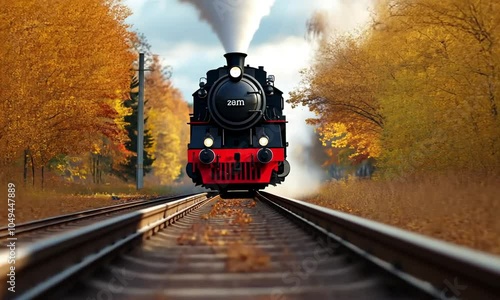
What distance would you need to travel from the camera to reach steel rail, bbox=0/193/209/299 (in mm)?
3570

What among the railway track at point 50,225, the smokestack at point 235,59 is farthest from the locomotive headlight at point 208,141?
the railway track at point 50,225

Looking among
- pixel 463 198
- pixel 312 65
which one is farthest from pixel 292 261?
pixel 312 65

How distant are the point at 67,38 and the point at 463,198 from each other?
13742 millimetres

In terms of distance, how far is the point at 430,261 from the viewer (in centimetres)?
368

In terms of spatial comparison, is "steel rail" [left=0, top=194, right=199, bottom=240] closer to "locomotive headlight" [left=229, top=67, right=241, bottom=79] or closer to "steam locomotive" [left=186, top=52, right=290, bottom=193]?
"steam locomotive" [left=186, top=52, right=290, bottom=193]

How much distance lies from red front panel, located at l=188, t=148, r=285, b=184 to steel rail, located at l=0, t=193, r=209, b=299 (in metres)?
9.76

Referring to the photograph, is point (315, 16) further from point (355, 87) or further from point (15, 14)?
point (15, 14)

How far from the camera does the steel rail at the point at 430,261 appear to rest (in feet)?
9.86

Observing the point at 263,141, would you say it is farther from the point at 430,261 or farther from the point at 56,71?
the point at 430,261

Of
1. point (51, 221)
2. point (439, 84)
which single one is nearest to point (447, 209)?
point (439, 84)

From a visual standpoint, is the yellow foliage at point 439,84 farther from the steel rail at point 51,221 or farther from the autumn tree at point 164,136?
the autumn tree at point 164,136

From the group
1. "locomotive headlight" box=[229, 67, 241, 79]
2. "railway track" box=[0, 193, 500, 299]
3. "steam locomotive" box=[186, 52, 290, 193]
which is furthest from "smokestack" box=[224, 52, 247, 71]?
"railway track" box=[0, 193, 500, 299]

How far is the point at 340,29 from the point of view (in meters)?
24.0

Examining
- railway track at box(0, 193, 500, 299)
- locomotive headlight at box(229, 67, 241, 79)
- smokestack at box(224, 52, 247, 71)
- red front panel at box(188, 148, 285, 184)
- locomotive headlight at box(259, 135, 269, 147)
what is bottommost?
railway track at box(0, 193, 500, 299)
